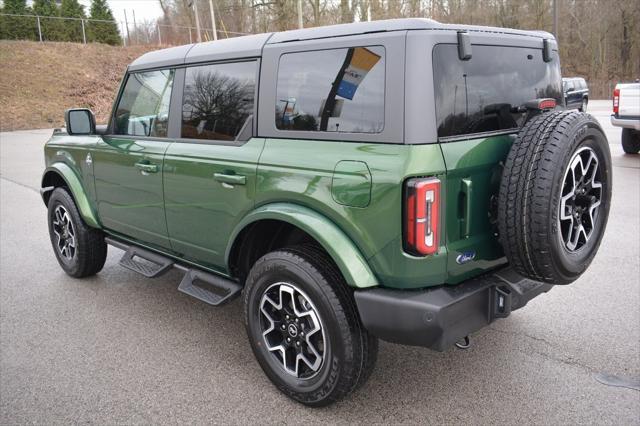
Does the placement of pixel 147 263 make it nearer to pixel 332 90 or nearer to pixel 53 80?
pixel 332 90

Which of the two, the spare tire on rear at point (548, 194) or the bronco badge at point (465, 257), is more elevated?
the spare tire on rear at point (548, 194)

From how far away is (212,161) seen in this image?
335 cm

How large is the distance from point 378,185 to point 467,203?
45 centimetres

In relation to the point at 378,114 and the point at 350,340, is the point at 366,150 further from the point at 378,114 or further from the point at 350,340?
A: the point at 350,340

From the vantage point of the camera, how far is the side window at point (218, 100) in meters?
3.29

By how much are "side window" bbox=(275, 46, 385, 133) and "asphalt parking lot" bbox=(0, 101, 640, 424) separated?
4.90ft

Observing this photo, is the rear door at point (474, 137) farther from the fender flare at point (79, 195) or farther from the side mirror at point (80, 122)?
the fender flare at point (79, 195)

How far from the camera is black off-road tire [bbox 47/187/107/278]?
A: 4875mm

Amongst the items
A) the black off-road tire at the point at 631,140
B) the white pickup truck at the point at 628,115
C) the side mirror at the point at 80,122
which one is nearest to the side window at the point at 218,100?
the side mirror at the point at 80,122

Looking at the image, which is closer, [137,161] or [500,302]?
[500,302]

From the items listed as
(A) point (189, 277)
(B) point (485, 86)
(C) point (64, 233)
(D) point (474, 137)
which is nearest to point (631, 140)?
(B) point (485, 86)

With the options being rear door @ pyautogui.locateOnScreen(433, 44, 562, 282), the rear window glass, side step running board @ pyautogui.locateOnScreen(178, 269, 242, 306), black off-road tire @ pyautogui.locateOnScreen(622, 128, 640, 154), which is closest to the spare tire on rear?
rear door @ pyautogui.locateOnScreen(433, 44, 562, 282)

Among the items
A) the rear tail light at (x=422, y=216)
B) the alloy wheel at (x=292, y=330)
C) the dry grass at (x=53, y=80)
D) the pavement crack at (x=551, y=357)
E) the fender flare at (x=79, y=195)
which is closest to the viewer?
the rear tail light at (x=422, y=216)

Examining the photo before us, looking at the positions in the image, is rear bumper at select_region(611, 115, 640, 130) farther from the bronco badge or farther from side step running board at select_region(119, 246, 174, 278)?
side step running board at select_region(119, 246, 174, 278)
